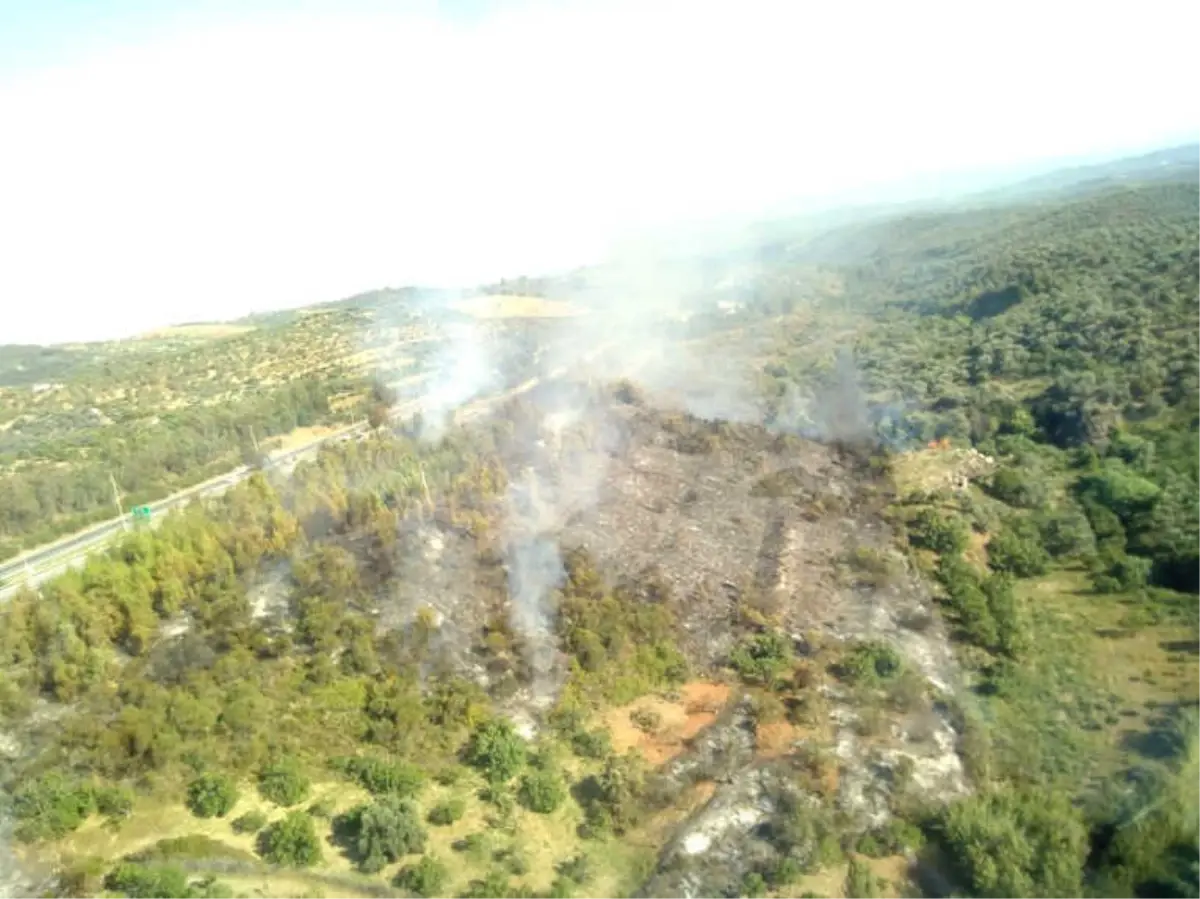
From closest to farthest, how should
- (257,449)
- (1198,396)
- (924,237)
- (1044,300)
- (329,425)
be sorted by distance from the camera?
(1198,396)
(257,449)
(329,425)
(1044,300)
(924,237)

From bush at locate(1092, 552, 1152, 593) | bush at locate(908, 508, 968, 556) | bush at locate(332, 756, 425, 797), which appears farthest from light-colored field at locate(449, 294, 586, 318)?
bush at locate(332, 756, 425, 797)

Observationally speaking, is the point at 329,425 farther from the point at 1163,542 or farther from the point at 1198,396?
the point at 1198,396

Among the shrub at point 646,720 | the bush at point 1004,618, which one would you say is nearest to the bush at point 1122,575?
the bush at point 1004,618

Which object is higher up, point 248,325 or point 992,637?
point 248,325

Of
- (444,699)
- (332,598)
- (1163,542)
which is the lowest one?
(1163,542)

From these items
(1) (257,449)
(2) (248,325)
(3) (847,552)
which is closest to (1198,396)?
(3) (847,552)

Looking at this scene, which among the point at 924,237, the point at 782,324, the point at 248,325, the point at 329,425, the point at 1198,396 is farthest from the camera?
the point at 924,237

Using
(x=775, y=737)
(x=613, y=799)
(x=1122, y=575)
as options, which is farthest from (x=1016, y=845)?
(x=1122, y=575)

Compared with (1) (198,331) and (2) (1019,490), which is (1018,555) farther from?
(1) (198,331)
